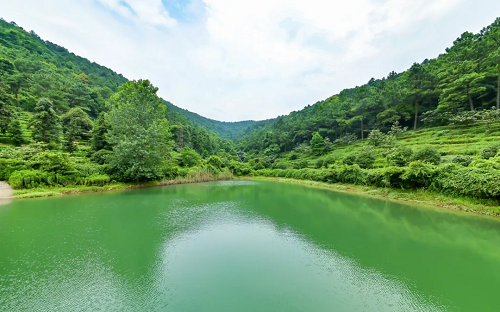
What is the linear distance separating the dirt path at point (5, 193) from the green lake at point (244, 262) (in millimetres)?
2736

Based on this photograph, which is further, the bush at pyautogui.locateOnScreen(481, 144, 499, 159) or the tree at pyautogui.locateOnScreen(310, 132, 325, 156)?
the tree at pyautogui.locateOnScreen(310, 132, 325, 156)

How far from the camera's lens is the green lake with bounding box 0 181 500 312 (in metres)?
4.40

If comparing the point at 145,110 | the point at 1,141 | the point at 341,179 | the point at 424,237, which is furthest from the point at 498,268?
the point at 1,141

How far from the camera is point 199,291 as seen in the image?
4730mm

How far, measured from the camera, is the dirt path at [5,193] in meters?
13.0

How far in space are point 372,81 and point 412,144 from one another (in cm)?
5743

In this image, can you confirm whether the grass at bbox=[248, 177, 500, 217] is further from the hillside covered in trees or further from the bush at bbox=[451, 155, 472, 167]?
the bush at bbox=[451, 155, 472, 167]

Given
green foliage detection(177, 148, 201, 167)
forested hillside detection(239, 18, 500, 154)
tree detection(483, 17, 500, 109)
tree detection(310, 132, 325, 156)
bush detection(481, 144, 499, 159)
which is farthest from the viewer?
tree detection(310, 132, 325, 156)

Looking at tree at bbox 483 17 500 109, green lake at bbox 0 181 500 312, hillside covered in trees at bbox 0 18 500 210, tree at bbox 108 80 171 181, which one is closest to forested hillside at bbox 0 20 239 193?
tree at bbox 108 80 171 181

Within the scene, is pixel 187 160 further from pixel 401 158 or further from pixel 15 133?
pixel 401 158

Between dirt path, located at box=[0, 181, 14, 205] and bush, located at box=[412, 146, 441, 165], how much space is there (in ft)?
97.9

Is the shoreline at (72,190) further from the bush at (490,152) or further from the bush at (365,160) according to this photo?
the bush at (490,152)

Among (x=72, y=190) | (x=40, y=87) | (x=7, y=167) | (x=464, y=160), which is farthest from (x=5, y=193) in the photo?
(x=40, y=87)

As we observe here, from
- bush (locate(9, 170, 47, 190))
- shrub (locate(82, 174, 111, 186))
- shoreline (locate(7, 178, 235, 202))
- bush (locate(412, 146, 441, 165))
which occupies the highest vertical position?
bush (locate(412, 146, 441, 165))
